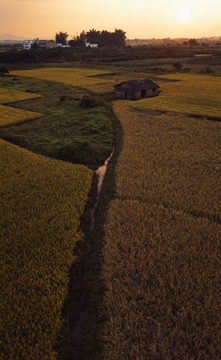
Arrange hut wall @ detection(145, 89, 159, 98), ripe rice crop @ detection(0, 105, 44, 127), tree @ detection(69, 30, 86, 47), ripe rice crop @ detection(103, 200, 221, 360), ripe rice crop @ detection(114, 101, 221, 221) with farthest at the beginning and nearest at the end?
tree @ detection(69, 30, 86, 47) → hut wall @ detection(145, 89, 159, 98) → ripe rice crop @ detection(0, 105, 44, 127) → ripe rice crop @ detection(114, 101, 221, 221) → ripe rice crop @ detection(103, 200, 221, 360)

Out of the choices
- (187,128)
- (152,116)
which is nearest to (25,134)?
(152,116)

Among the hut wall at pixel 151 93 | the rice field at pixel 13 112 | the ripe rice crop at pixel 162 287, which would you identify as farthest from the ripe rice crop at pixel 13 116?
the ripe rice crop at pixel 162 287

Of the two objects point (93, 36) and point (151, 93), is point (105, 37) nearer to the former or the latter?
point (93, 36)

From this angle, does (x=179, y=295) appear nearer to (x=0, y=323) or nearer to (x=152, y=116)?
(x=0, y=323)

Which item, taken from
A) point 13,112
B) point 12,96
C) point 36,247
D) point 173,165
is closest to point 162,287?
point 36,247

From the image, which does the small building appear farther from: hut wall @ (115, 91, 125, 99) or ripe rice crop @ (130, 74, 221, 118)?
ripe rice crop @ (130, 74, 221, 118)

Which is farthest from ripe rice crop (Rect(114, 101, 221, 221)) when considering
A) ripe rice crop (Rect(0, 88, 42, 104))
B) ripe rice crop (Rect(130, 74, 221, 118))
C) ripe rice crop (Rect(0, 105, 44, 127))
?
ripe rice crop (Rect(0, 88, 42, 104))

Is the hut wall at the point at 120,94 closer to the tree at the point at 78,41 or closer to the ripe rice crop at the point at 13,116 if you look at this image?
the ripe rice crop at the point at 13,116
